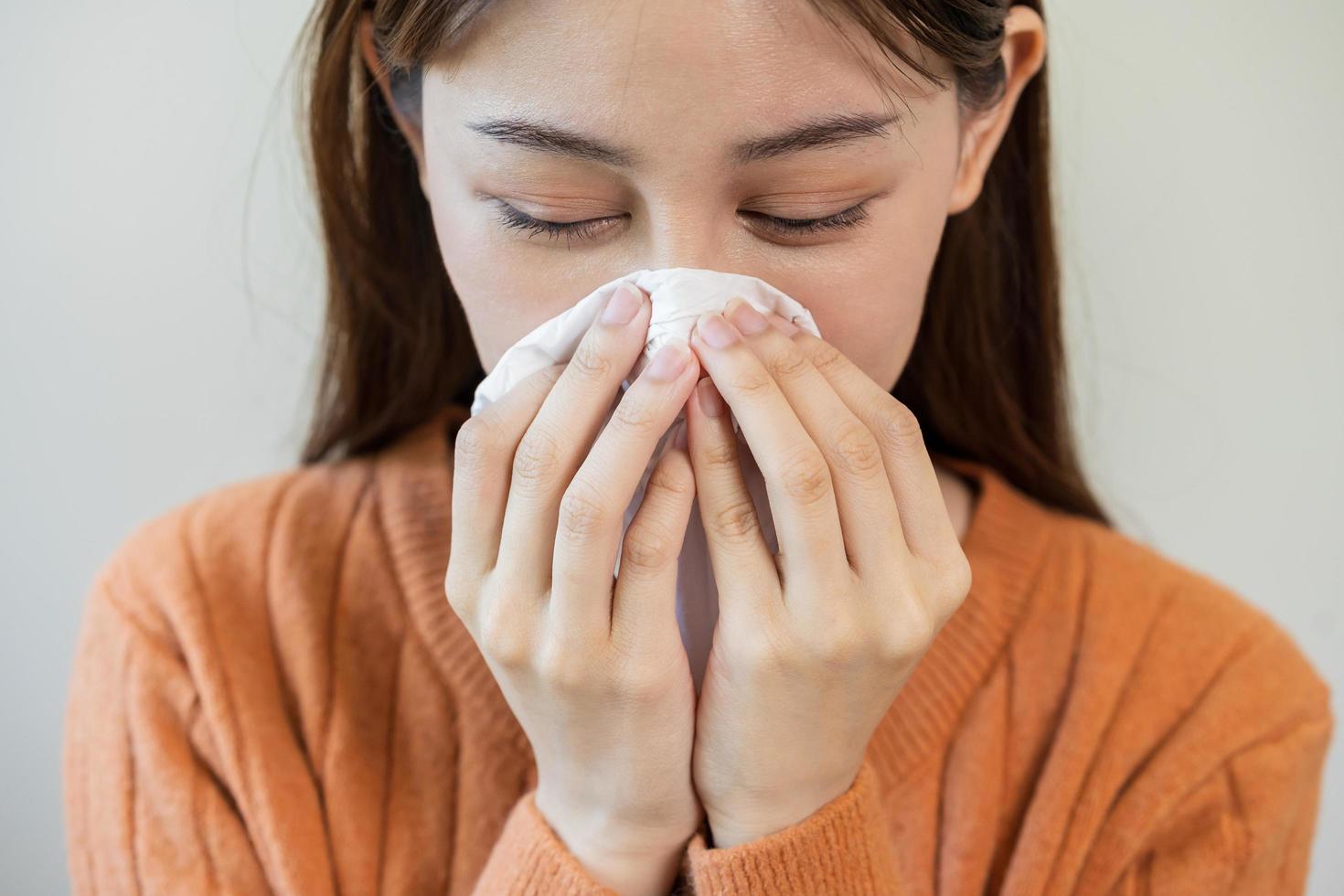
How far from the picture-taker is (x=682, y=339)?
2.97ft

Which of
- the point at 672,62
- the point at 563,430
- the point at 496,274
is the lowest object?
the point at 563,430

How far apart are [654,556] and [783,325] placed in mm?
209

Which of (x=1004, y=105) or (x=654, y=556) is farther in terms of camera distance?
(x=1004, y=105)

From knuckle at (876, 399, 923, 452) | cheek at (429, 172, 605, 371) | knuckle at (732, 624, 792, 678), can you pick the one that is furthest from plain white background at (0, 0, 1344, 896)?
knuckle at (732, 624, 792, 678)

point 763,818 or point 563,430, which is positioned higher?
point 563,430

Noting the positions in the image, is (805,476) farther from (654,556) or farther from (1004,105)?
(1004,105)

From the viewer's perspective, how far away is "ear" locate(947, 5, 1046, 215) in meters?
1.09

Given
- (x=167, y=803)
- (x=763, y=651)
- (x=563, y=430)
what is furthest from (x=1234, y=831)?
(x=167, y=803)

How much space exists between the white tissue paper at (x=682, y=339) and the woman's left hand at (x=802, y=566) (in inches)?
0.7

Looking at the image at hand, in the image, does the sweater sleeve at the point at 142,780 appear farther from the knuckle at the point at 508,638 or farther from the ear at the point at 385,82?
the ear at the point at 385,82

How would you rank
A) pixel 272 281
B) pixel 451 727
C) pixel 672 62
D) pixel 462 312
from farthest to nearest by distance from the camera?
pixel 272 281, pixel 462 312, pixel 451 727, pixel 672 62

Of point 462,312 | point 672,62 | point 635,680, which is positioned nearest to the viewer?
point 672,62

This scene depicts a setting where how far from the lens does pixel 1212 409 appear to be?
5.17 ft

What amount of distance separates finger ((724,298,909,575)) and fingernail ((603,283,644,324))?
0.07 metres
